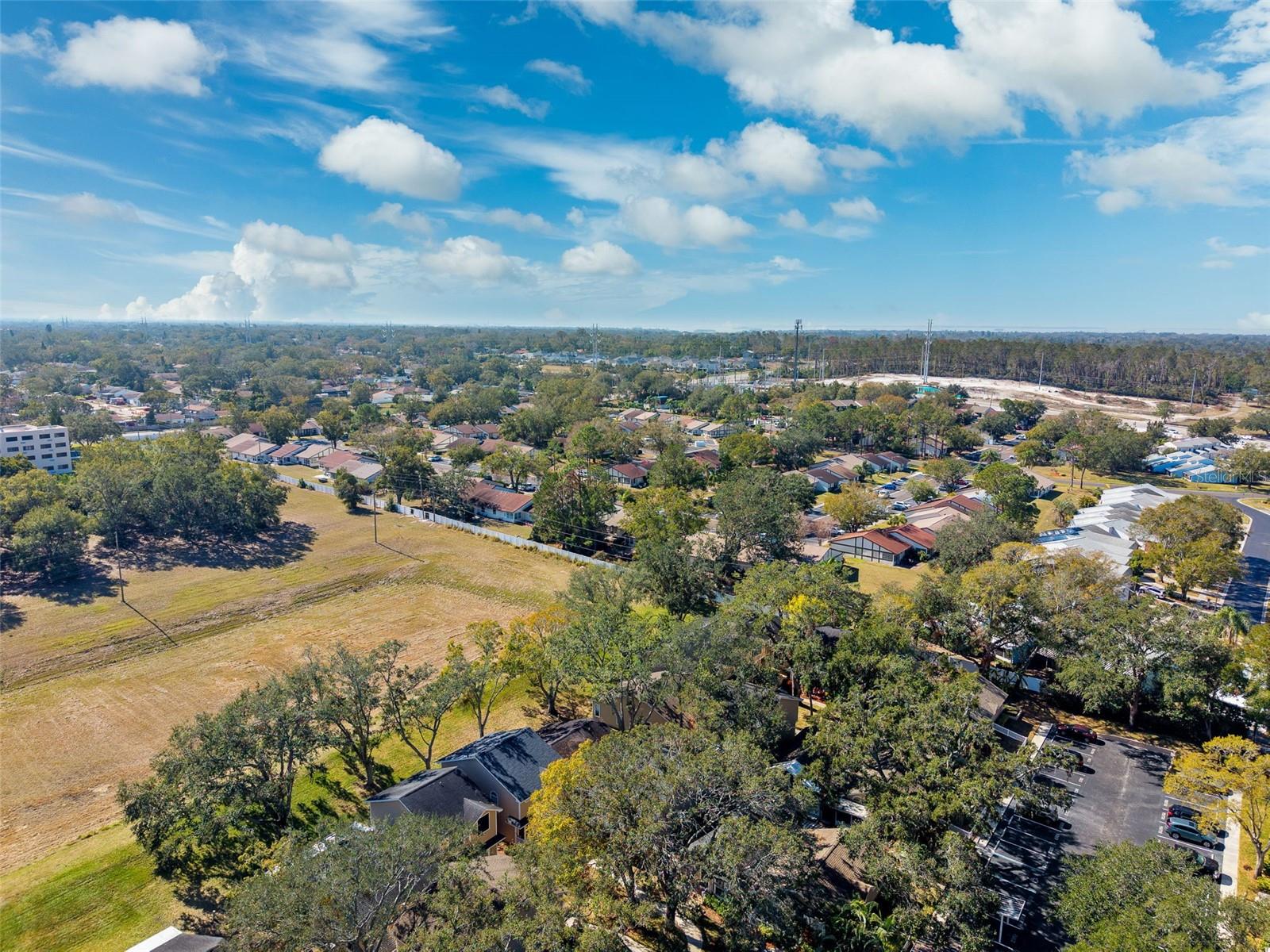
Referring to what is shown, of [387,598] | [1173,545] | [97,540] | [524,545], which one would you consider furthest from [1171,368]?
[97,540]

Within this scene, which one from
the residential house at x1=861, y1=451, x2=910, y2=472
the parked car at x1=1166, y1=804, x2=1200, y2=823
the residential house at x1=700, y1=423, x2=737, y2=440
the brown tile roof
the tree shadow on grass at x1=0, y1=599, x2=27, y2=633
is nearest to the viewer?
the parked car at x1=1166, y1=804, x2=1200, y2=823

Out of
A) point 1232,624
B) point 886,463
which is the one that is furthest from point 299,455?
point 1232,624

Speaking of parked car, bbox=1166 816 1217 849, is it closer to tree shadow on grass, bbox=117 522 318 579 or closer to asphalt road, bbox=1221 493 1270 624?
asphalt road, bbox=1221 493 1270 624

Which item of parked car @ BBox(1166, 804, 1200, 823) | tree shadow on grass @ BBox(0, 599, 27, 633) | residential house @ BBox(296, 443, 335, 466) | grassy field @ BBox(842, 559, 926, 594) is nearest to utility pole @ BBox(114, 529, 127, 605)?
tree shadow on grass @ BBox(0, 599, 27, 633)

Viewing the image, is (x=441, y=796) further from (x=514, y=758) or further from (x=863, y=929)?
(x=863, y=929)

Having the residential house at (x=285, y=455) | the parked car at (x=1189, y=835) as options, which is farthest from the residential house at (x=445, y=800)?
the residential house at (x=285, y=455)

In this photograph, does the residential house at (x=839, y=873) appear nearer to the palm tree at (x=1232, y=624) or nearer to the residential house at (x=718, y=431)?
the palm tree at (x=1232, y=624)
